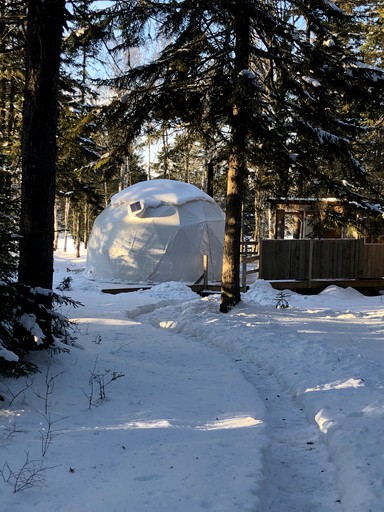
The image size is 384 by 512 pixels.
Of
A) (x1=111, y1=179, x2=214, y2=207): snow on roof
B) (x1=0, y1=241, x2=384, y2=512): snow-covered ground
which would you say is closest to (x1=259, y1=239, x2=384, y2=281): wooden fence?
(x1=111, y1=179, x2=214, y2=207): snow on roof

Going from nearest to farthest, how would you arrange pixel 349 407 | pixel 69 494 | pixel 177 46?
1. pixel 69 494
2. pixel 349 407
3. pixel 177 46

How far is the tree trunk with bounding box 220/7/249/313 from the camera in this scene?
9234 mm

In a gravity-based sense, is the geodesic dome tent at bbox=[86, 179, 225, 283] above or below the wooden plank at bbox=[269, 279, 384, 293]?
above

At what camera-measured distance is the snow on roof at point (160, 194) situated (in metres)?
19.1

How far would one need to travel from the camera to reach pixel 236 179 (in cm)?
1022

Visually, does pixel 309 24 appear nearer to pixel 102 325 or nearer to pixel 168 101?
pixel 168 101

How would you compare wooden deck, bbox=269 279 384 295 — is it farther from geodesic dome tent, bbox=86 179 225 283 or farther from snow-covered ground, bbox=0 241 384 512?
snow-covered ground, bbox=0 241 384 512

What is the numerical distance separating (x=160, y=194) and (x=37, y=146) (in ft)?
46.0

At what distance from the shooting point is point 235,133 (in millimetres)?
9484

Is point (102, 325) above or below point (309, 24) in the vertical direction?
below

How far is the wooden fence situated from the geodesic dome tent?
361 cm

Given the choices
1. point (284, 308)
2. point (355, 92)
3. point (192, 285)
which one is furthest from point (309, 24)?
point (192, 285)

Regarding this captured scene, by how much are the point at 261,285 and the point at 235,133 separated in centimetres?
688

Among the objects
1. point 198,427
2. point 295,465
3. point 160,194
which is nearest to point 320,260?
point 160,194
